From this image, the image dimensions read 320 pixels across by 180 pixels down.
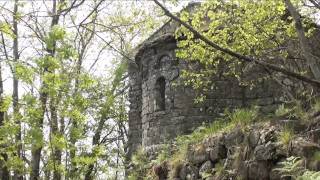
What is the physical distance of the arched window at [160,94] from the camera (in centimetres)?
1447

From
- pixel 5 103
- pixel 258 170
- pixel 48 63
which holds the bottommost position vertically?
pixel 258 170

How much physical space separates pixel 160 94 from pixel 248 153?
7494 mm

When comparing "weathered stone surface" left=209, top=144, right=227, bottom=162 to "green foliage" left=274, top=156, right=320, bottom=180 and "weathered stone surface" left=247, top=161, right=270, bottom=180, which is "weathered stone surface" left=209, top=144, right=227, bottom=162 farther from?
"green foliage" left=274, top=156, right=320, bottom=180

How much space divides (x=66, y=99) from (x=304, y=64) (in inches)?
216

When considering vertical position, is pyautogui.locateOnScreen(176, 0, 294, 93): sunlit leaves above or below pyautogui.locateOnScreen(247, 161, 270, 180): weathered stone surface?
above

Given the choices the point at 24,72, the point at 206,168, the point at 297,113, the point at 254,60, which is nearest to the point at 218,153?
the point at 206,168

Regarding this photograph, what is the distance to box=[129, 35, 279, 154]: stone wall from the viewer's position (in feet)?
44.2

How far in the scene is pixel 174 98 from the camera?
14.0m

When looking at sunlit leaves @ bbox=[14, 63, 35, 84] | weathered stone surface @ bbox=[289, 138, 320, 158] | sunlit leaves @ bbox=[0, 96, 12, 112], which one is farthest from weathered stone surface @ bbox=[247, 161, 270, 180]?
sunlit leaves @ bbox=[0, 96, 12, 112]

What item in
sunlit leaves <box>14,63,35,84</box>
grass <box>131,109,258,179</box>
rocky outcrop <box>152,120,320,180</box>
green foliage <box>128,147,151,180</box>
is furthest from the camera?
green foliage <box>128,147,151,180</box>

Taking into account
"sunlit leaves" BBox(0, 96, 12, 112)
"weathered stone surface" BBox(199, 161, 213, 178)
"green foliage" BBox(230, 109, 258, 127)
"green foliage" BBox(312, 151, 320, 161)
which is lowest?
"weathered stone surface" BBox(199, 161, 213, 178)

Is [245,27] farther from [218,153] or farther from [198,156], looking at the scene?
[198,156]

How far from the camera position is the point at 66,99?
30.5 feet

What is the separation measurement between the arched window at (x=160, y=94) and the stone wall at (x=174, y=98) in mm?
32
